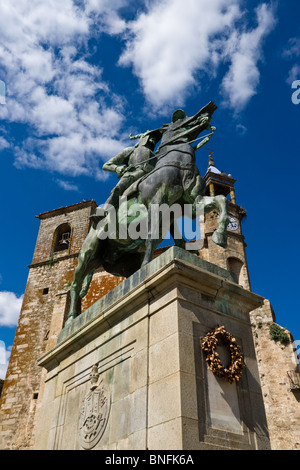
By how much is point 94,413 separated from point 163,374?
53.7 inches

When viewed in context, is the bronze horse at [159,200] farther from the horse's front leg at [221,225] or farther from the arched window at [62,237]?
the arched window at [62,237]

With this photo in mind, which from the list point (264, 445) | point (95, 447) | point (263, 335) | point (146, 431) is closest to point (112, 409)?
point (95, 447)

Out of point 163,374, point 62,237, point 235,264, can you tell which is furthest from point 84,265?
point 62,237

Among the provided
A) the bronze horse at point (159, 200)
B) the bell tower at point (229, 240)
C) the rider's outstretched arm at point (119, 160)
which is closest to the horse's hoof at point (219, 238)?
the bronze horse at point (159, 200)

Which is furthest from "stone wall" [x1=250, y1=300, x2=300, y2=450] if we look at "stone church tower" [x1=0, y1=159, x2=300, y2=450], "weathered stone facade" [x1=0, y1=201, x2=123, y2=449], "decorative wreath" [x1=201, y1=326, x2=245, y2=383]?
"decorative wreath" [x1=201, y1=326, x2=245, y2=383]

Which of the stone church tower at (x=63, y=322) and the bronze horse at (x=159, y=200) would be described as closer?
the bronze horse at (x=159, y=200)

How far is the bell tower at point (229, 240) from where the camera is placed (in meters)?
23.8

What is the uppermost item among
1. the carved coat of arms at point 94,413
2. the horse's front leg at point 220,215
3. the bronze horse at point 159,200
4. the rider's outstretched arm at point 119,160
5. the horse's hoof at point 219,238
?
the rider's outstretched arm at point 119,160

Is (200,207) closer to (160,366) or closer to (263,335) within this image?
(160,366)

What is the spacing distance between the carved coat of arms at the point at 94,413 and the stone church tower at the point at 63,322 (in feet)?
51.3

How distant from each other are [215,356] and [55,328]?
20479mm

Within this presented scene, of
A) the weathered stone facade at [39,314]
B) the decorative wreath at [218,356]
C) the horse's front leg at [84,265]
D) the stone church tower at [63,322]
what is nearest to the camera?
the decorative wreath at [218,356]
